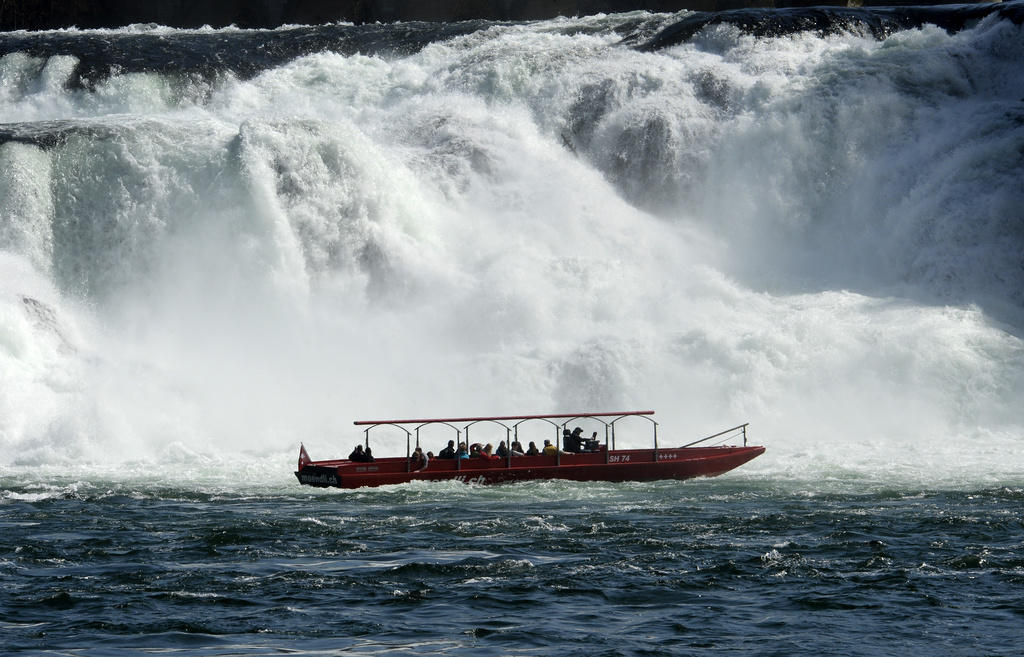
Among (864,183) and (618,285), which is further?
(864,183)

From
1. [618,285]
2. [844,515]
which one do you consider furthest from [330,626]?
[618,285]

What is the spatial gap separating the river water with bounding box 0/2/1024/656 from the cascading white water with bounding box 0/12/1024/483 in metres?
0.10

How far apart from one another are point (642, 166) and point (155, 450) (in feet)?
51.8

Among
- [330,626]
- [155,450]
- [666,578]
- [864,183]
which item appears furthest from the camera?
[864,183]

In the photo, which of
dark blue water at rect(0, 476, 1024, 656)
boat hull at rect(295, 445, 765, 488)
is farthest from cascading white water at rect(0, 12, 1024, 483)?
dark blue water at rect(0, 476, 1024, 656)

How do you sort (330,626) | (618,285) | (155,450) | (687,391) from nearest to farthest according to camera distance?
(330,626)
(155,450)
(687,391)
(618,285)

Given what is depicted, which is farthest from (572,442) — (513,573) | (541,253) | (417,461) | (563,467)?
(541,253)

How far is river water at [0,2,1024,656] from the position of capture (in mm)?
15641

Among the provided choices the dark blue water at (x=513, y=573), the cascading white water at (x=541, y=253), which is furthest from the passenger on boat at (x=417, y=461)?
the cascading white water at (x=541, y=253)

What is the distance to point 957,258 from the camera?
33.3 metres

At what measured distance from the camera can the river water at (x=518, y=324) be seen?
15641mm

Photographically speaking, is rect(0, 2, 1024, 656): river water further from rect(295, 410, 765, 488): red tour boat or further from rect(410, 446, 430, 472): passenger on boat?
rect(410, 446, 430, 472): passenger on boat

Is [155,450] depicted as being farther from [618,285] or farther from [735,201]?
[735,201]

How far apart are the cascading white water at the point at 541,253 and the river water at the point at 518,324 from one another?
10 cm
